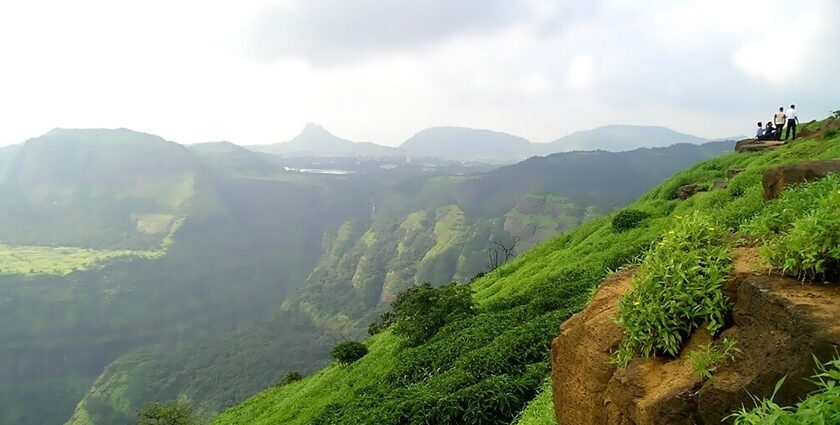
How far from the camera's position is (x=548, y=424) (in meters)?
8.98

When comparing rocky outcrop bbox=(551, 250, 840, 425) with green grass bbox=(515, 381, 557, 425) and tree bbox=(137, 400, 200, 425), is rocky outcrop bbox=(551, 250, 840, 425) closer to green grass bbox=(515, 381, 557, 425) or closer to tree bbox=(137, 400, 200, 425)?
green grass bbox=(515, 381, 557, 425)

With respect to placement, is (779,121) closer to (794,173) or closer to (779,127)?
(779,127)

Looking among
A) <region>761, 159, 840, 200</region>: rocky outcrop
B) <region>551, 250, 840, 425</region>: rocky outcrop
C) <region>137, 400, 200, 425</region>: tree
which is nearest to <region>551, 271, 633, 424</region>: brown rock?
<region>551, 250, 840, 425</region>: rocky outcrop

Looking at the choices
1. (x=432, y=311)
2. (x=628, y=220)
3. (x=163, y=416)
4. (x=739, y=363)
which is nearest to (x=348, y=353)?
(x=432, y=311)

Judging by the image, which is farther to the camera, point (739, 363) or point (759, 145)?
point (759, 145)

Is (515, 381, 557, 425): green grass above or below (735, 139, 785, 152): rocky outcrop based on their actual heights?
below

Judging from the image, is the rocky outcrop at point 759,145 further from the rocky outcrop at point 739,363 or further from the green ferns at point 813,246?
the green ferns at point 813,246

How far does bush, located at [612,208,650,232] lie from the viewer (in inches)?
1069

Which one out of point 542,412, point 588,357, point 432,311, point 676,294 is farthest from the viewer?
point 432,311

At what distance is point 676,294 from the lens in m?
5.76

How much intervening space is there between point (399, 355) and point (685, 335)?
18.9 m

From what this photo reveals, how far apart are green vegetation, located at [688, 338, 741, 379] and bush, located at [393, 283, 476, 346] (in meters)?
18.9

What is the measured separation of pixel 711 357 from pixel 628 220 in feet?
77.6

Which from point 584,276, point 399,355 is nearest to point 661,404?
point 584,276
